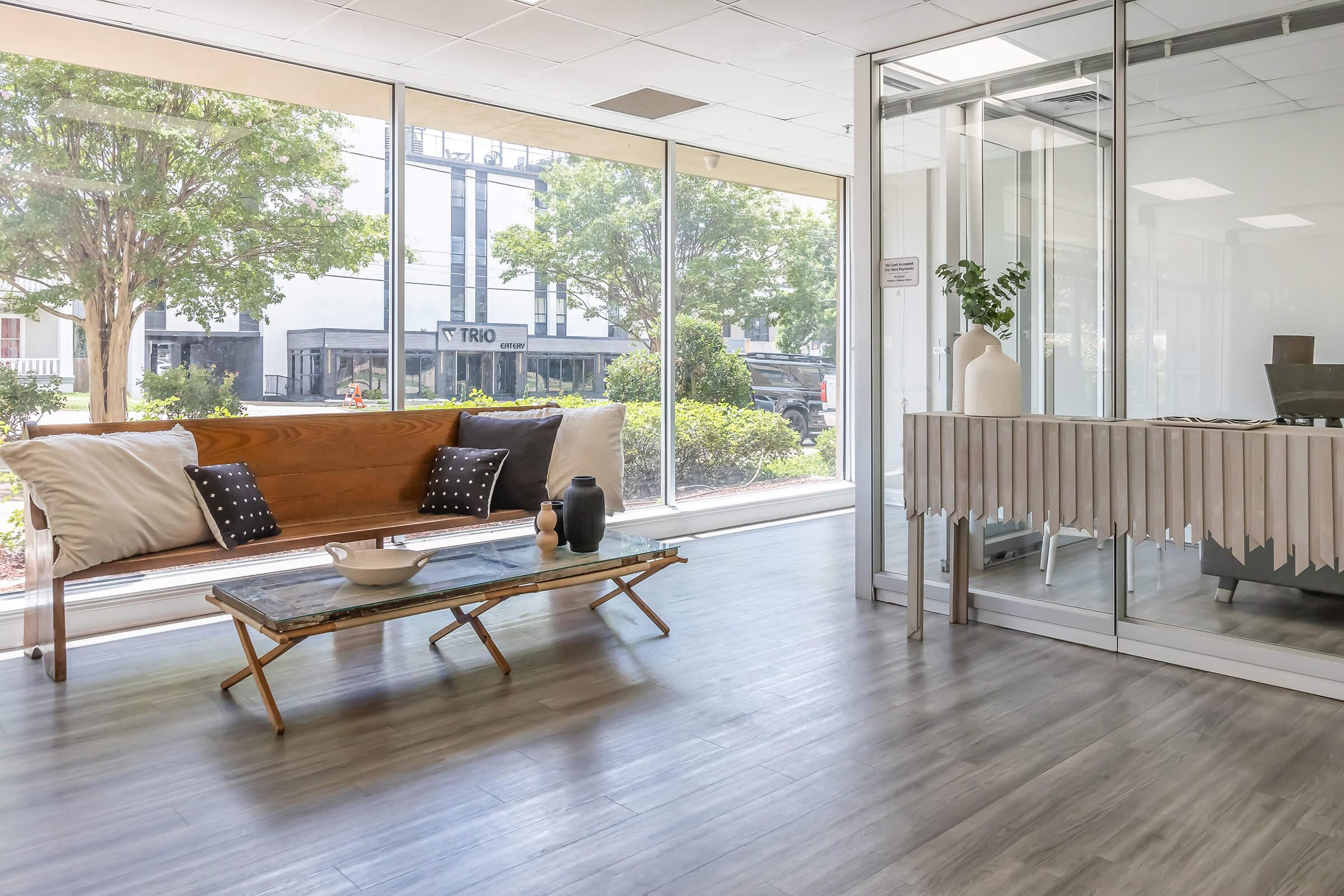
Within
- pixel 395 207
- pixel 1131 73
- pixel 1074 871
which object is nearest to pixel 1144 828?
pixel 1074 871

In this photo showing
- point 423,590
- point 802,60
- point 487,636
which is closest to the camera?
point 423,590

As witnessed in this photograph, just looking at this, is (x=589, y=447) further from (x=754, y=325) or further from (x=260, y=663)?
(x=754, y=325)

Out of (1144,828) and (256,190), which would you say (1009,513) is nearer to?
(1144,828)

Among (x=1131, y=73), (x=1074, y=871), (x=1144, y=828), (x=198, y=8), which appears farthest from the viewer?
(x=198, y=8)

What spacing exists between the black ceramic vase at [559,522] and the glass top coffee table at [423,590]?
0.12 metres

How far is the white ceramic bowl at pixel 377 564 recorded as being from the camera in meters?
3.18

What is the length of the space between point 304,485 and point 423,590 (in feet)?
5.18

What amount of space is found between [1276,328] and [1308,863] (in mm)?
2009

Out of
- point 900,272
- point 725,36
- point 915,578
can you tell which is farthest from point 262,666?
point 725,36

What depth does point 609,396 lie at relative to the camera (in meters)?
6.52

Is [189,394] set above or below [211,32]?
below

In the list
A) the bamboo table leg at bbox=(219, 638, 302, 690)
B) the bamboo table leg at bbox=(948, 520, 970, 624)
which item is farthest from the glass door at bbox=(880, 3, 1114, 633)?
the bamboo table leg at bbox=(219, 638, 302, 690)

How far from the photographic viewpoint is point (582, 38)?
445 cm

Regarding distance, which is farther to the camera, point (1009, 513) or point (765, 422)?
point (765, 422)
